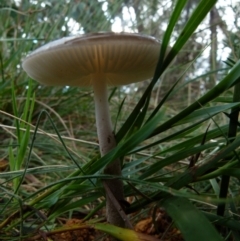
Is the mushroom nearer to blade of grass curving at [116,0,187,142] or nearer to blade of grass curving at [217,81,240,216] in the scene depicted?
blade of grass curving at [116,0,187,142]

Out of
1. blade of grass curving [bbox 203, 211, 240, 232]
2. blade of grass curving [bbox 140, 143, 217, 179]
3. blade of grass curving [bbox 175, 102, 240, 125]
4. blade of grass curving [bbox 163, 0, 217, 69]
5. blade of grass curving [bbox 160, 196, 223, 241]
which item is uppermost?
blade of grass curving [bbox 163, 0, 217, 69]

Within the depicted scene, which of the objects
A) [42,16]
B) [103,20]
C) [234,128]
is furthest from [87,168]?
[42,16]

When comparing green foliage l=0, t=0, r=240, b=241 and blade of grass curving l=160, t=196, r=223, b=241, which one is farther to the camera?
green foliage l=0, t=0, r=240, b=241

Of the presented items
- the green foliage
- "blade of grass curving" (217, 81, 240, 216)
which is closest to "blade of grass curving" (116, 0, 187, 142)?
the green foliage

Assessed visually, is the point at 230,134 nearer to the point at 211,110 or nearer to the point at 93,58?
the point at 211,110

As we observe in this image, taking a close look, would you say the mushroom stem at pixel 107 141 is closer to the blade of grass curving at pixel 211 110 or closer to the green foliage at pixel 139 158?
the green foliage at pixel 139 158

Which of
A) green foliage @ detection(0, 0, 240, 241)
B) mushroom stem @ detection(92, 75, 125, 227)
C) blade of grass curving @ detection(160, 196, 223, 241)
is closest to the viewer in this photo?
blade of grass curving @ detection(160, 196, 223, 241)

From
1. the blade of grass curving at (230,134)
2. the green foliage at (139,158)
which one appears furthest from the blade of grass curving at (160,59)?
the blade of grass curving at (230,134)
